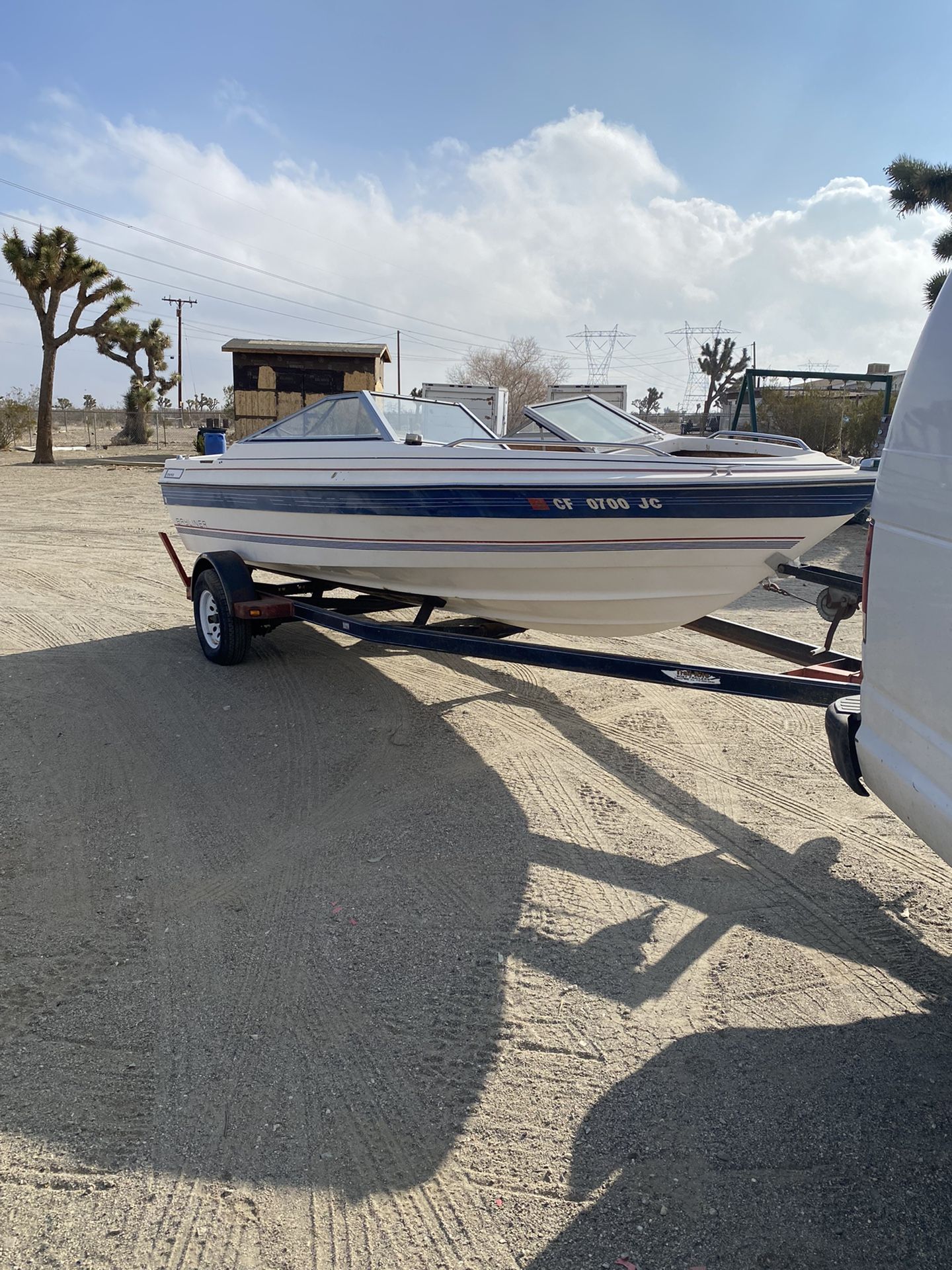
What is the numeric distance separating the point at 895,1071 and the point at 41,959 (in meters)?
2.87

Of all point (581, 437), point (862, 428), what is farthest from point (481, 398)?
A: point (581, 437)

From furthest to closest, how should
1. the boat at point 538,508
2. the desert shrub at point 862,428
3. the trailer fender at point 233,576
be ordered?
the desert shrub at point 862,428
the trailer fender at point 233,576
the boat at point 538,508

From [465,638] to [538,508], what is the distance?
96 cm

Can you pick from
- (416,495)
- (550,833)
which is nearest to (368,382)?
(416,495)

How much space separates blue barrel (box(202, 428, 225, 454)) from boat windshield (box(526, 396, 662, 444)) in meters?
3.49

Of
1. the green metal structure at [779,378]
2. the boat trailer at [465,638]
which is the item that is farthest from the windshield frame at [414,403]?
the green metal structure at [779,378]

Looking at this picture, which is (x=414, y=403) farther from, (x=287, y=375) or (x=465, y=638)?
(x=287, y=375)

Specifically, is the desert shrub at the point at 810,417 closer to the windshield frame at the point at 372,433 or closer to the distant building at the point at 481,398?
the distant building at the point at 481,398

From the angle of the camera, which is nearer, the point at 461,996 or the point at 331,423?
the point at 461,996

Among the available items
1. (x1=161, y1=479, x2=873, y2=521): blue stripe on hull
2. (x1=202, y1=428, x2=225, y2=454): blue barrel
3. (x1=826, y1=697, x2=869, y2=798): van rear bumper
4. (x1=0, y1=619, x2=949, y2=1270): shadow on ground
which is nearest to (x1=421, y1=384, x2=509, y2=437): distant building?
(x1=202, y1=428, x2=225, y2=454): blue barrel

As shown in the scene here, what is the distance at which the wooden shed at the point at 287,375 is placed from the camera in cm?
2242

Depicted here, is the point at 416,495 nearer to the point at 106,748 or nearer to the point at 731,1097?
the point at 106,748

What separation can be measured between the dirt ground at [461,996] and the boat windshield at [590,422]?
5.99 feet

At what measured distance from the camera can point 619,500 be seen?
13.5 feet
